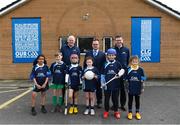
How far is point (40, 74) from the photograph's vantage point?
9.87 m

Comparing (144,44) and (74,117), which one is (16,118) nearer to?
(74,117)

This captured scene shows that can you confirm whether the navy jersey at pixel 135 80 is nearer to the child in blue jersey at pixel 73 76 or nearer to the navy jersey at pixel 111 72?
the navy jersey at pixel 111 72

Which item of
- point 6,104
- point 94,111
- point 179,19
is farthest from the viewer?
point 179,19

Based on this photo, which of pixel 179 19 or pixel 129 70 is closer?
pixel 129 70

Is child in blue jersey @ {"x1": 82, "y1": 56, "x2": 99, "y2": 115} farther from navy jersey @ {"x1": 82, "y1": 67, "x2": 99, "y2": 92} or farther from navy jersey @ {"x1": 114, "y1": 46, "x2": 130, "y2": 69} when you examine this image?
navy jersey @ {"x1": 114, "y1": 46, "x2": 130, "y2": 69}

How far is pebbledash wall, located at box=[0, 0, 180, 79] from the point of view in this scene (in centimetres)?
1767

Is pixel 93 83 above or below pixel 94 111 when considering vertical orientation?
above

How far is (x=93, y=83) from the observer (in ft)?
31.9

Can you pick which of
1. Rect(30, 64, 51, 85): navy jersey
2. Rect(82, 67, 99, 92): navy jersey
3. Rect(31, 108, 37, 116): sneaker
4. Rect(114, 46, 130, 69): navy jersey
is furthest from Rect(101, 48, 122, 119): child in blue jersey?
Rect(31, 108, 37, 116): sneaker

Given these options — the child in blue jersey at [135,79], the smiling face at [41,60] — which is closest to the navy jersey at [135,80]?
the child in blue jersey at [135,79]

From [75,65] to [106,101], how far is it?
1283 mm

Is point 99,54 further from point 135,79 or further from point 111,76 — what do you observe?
point 135,79

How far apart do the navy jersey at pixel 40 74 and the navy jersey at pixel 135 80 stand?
88.7 inches

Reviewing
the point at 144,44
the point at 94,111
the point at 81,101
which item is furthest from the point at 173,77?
the point at 94,111
